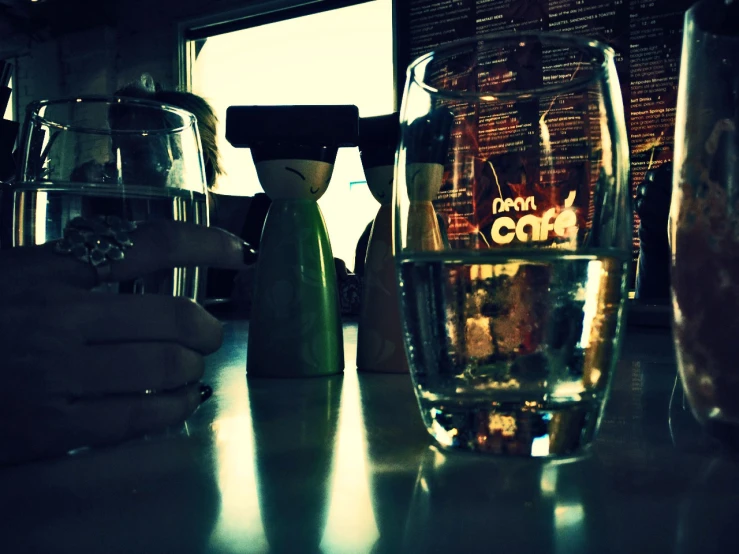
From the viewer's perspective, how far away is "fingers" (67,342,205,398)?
15.7 inches

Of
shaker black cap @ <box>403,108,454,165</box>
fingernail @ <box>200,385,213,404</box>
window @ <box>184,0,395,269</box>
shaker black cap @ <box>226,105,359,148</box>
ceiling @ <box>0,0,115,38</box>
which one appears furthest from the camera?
ceiling @ <box>0,0,115,38</box>

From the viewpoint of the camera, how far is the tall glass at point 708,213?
12.1 inches

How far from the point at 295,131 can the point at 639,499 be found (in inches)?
19.5

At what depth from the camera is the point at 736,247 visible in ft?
1.01

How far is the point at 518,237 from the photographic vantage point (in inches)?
12.8

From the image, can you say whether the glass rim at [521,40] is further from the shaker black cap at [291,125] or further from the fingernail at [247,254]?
the shaker black cap at [291,125]

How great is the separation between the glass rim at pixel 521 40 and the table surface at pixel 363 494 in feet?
0.60

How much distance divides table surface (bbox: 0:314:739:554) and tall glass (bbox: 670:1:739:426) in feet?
0.15

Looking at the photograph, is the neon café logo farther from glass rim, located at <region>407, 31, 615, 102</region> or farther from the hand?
the hand

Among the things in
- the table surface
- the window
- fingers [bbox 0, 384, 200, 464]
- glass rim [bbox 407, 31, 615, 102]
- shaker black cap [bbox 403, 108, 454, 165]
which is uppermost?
the window

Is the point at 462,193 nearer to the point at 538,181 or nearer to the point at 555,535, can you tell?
the point at 538,181

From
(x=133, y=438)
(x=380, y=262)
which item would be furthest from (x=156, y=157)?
(x=380, y=262)

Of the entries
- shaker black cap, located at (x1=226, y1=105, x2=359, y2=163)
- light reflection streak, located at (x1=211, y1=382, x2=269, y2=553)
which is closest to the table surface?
light reflection streak, located at (x1=211, y1=382, x2=269, y2=553)

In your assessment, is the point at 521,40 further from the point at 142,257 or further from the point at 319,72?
the point at 319,72
